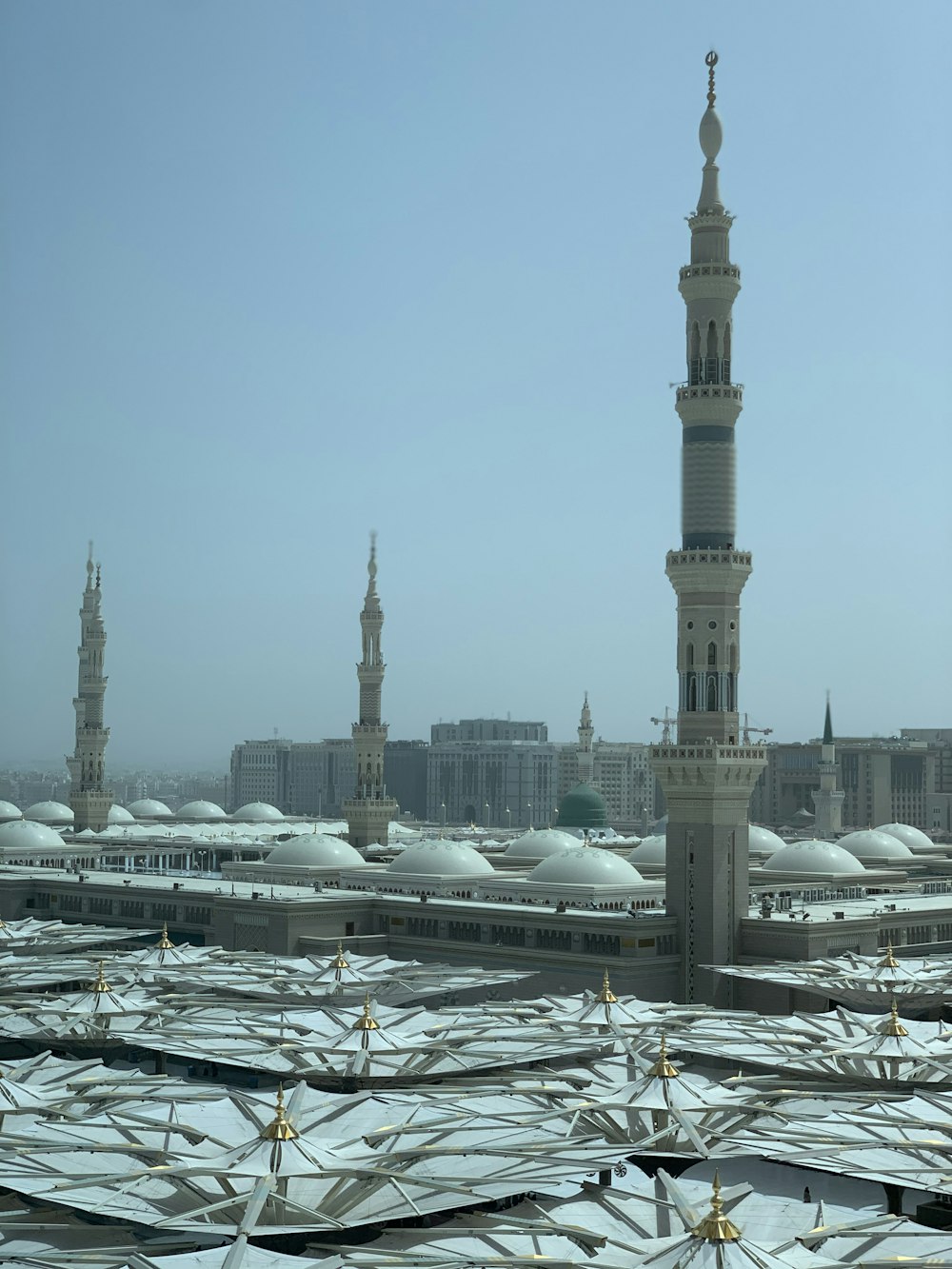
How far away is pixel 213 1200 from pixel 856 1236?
7503 millimetres

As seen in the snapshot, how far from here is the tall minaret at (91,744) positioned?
8650 cm

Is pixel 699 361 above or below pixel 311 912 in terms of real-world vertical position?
above

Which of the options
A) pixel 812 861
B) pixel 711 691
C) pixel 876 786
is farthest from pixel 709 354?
pixel 876 786

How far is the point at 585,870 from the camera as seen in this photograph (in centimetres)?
5400

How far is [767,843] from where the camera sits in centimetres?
7325

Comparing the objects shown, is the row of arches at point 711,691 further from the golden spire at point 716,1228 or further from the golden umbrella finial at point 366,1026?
the golden spire at point 716,1228

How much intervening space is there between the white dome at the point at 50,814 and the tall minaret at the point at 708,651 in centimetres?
5317

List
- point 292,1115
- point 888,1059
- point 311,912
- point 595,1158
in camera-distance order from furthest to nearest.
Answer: point 311,912 < point 888,1059 < point 292,1115 < point 595,1158

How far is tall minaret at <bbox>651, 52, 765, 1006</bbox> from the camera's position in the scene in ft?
160

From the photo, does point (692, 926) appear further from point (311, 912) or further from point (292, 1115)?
point (292, 1115)

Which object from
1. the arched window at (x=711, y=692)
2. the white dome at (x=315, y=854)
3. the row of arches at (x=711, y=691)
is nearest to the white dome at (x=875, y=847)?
the white dome at (x=315, y=854)

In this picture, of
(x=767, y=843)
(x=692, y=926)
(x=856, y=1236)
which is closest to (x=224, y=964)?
(x=692, y=926)

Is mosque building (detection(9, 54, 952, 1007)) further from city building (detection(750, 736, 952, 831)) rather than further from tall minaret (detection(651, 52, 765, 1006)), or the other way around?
city building (detection(750, 736, 952, 831))

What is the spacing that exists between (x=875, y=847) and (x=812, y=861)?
11.3m
